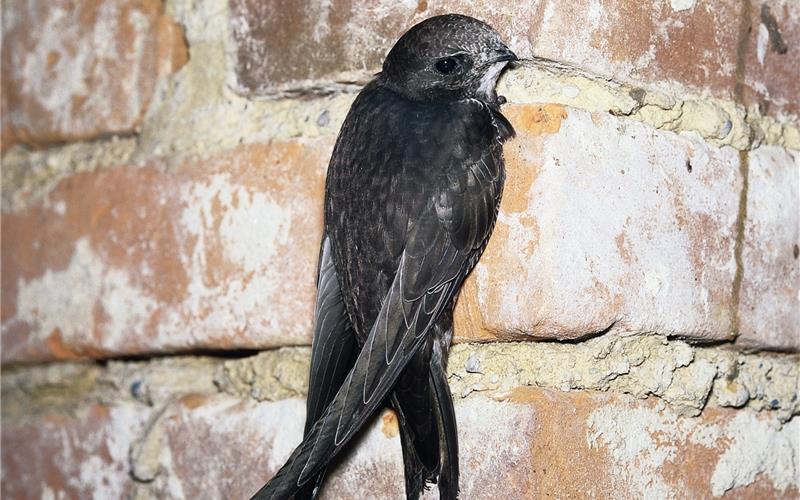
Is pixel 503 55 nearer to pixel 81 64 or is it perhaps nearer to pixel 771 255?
pixel 771 255

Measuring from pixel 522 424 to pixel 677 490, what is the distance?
8.0 inches

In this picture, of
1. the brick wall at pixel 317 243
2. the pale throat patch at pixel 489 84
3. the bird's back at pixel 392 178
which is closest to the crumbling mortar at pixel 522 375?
the brick wall at pixel 317 243

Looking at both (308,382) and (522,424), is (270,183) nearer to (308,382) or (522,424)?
(308,382)

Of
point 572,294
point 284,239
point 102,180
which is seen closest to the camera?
point 572,294

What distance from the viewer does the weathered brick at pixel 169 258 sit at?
1.19 metres

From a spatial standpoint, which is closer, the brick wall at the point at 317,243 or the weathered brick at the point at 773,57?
the brick wall at the point at 317,243

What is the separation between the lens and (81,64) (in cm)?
143

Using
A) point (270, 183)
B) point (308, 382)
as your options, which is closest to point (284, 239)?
point (270, 183)

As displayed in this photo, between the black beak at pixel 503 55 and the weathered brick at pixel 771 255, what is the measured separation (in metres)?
0.32

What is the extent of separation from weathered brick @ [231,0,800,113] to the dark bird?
0.04 metres

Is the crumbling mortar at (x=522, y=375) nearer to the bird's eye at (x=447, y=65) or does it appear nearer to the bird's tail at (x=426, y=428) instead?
the bird's tail at (x=426, y=428)

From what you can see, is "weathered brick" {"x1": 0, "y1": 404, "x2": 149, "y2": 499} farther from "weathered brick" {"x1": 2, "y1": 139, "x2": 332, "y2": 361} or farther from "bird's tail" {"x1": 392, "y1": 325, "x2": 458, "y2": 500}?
"bird's tail" {"x1": 392, "y1": 325, "x2": 458, "y2": 500}

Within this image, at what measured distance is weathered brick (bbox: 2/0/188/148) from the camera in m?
1.35

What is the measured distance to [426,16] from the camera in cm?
111
